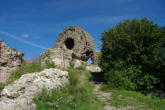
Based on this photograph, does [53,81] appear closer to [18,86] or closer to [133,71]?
[18,86]

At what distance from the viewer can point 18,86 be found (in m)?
6.54

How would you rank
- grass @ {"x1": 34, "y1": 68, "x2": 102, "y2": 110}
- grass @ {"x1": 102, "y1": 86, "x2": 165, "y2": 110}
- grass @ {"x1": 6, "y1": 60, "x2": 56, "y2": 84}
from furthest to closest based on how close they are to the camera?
grass @ {"x1": 6, "y1": 60, "x2": 56, "y2": 84}
grass @ {"x1": 102, "y1": 86, "x2": 165, "y2": 110}
grass @ {"x1": 34, "y1": 68, "x2": 102, "y2": 110}

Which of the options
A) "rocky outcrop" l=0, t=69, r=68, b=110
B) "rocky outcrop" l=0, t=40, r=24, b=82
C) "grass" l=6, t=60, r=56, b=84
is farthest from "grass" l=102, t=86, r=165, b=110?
"rocky outcrop" l=0, t=40, r=24, b=82

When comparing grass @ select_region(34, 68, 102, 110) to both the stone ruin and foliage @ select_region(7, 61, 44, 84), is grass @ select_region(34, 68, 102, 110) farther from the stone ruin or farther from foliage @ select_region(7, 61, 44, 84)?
the stone ruin

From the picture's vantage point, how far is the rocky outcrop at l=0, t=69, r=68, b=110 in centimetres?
560

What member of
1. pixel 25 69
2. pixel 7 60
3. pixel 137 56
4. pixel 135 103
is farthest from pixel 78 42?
pixel 135 103

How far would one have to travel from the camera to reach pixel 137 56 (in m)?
11.2

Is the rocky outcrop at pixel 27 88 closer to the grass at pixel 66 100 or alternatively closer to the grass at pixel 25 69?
the grass at pixel 66 100

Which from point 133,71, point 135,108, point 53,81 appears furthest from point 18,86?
point 133,71

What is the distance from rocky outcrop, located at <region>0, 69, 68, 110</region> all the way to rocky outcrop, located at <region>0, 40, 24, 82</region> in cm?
251

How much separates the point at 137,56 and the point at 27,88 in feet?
26.0

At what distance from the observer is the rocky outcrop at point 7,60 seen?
8.88m

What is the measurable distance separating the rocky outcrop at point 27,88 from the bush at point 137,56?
4.53m

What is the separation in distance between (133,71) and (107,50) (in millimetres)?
2908
